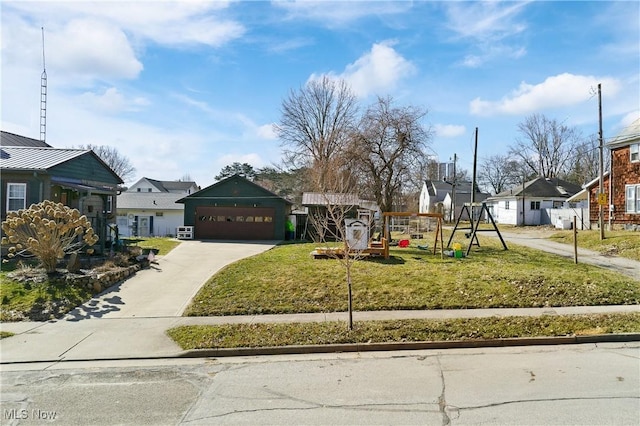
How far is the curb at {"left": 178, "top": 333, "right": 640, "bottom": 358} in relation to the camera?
7.61 meters

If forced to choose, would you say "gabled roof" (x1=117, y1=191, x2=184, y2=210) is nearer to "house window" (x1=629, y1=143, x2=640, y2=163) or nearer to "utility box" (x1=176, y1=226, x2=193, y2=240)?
"utility box" (x1=176, y1=226, x2=193, y2=240)

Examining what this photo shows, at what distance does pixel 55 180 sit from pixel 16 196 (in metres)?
1.60

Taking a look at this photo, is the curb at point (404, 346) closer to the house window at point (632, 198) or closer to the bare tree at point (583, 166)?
the house window at point (632, 198)

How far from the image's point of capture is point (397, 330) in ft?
27.1

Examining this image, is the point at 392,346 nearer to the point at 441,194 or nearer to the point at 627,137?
the point at 627,137

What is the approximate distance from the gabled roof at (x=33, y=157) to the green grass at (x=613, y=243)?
2430 centimetres

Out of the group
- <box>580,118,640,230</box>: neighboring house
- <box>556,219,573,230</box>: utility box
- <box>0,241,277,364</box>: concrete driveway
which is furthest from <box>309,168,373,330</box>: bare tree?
<box>556,219,573,230</box>: utility box

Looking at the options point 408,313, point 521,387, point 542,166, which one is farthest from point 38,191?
point 542,166

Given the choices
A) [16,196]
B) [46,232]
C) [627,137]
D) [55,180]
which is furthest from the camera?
[627,137]

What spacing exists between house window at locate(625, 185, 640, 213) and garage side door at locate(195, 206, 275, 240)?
21.3 meters

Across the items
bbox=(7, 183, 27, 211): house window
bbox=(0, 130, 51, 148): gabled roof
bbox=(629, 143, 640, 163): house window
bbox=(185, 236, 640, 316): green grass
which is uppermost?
bbox=(0, 130, 51, 148): gabled roof

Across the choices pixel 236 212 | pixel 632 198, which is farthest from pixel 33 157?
pixel 632 198

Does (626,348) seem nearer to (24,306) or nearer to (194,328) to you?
(194,328)

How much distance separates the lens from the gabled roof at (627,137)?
77.8 ft
